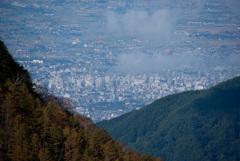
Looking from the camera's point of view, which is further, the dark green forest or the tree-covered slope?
the tree-covered slope

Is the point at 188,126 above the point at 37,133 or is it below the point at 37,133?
below

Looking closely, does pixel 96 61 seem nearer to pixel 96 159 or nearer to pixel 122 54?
pixel 122 54

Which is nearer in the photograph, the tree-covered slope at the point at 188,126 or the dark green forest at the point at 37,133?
the dark green forest at the point at 37,133

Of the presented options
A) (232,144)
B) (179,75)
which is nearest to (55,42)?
(179,75)
